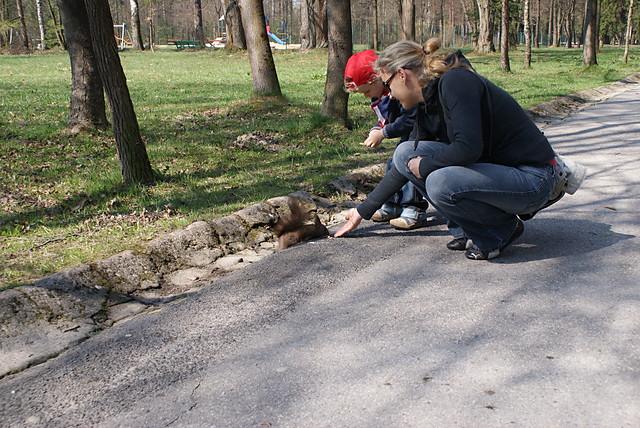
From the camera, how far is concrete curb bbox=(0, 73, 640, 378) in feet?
10.9

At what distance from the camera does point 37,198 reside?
5980 millimetres

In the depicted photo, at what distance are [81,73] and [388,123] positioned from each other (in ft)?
17.0

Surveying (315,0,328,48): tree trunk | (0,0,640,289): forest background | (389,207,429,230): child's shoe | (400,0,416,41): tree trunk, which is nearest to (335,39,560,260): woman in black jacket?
(389,207,429,230): child's shoe

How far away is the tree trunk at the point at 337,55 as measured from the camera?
352 inches

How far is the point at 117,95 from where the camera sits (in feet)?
19.4

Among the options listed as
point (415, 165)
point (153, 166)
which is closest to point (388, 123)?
point (415, 165)

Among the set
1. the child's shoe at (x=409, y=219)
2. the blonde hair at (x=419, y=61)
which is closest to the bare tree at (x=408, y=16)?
the child's shoe at (x=409, y=219)

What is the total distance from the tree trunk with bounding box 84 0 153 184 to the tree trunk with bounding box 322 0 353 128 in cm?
367

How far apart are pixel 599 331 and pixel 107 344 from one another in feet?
8.32

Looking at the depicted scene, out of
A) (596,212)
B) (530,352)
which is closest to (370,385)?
(530,352)

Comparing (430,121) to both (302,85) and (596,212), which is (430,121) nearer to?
(596,212)

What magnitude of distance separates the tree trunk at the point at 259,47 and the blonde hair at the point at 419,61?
26.2ft

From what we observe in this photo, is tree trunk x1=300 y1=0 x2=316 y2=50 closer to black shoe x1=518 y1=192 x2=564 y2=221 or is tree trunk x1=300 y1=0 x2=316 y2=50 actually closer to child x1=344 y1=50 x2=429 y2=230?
child x1=344 y1=50 x2=429 y2=230

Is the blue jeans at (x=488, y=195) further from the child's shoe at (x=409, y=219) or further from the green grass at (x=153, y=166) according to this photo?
the green grass at (x=153, y=166)
